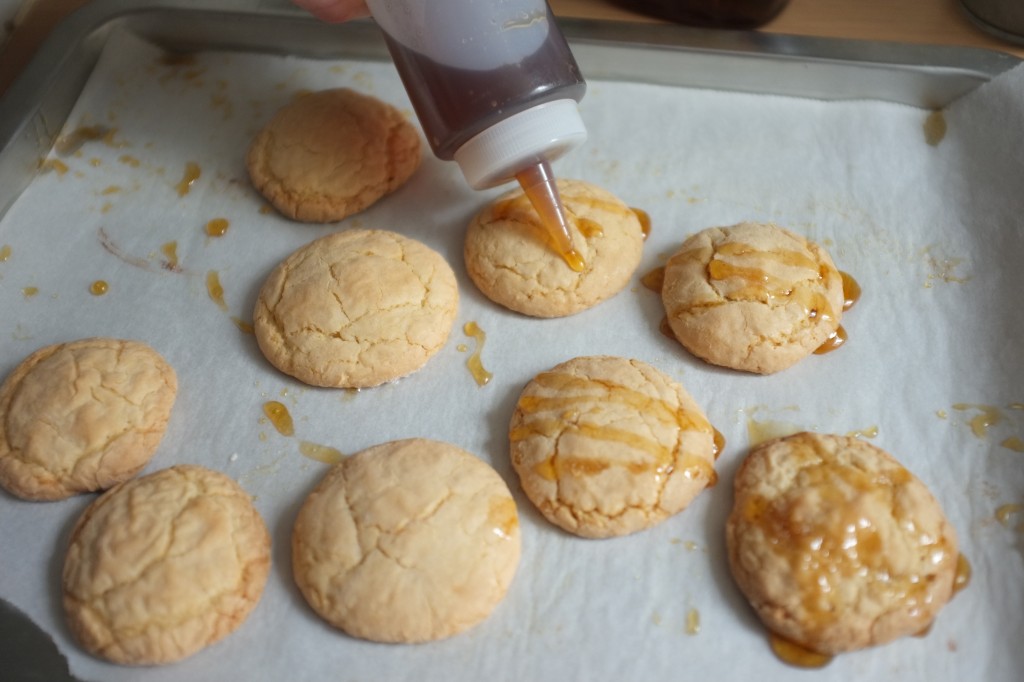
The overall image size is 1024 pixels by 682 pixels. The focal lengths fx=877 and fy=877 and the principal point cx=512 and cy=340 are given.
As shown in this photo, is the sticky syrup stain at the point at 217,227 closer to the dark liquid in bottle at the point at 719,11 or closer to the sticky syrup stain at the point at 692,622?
the dark liquid in bottle at the point at 719,11

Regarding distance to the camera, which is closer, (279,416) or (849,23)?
(279,416)

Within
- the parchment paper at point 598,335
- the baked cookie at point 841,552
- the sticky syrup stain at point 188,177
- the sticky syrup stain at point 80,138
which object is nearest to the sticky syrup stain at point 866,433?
the parchment paper at point 598,335

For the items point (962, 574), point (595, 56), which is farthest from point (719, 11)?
point (962, 574)

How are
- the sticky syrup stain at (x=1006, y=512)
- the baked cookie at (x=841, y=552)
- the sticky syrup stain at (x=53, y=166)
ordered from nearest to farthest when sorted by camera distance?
the baked cookie at (x=841, y=552) → the sticky syrup stain at (x=1006, y=512) → the sticky syrup stain at (x=53, y=166)

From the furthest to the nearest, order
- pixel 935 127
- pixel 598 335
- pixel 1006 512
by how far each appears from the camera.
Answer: pixel 935 127 < pixel 598 335 < pixel 1006 512

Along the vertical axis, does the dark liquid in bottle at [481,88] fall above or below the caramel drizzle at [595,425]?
above

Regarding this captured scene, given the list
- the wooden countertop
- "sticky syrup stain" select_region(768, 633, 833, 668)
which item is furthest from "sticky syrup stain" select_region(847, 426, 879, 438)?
the wooden countertop

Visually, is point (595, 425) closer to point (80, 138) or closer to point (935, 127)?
point (935, 127)
